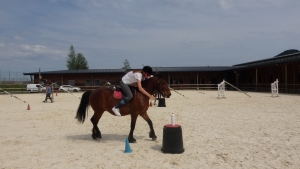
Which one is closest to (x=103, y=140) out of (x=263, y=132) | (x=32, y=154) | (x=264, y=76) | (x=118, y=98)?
A: (x=118, y=98)

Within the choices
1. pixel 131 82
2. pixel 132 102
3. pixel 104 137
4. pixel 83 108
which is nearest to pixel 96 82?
pixel 83 108

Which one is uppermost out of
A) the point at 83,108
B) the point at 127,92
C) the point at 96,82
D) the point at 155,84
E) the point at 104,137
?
the point at 96,82

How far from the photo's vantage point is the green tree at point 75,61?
79.0 metres

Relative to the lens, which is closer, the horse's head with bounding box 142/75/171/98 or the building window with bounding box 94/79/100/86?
the horse's head with bounding box 142/75/171/98

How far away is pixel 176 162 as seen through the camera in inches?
189

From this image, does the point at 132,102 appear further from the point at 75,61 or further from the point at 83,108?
the point at 75,61

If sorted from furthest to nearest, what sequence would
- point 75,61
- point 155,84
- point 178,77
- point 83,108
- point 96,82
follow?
point 75,61 < point 178,77 < point 96,82 < point 83,108 < point 155,84

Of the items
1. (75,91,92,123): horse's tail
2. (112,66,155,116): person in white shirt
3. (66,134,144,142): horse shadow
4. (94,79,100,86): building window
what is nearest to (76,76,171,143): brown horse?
(75,91,92,123): horse's tail

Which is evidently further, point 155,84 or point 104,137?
point 104,137

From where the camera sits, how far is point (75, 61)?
3127 inches

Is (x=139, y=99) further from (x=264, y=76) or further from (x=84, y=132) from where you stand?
(x=264, y=76)

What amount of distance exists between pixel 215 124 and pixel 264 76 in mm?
29056

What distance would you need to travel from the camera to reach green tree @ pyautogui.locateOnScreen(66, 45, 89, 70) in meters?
79.0

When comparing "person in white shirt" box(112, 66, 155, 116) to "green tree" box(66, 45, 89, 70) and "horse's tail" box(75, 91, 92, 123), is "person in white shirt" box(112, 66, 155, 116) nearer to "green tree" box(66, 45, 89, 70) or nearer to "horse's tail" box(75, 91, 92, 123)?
"horse's tail" box(75, 91, 92, 123)
